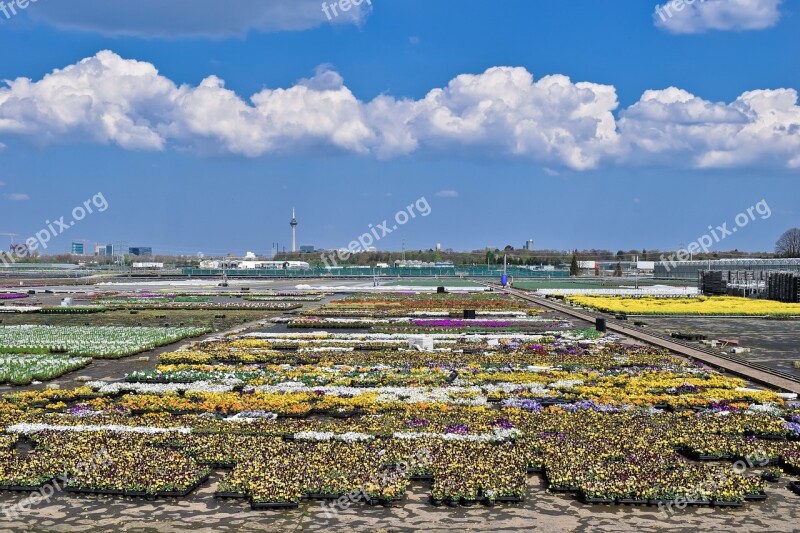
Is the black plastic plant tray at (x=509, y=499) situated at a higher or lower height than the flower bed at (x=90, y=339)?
lower

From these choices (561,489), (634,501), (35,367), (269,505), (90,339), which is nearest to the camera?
(269,505)

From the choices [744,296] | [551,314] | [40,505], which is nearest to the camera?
[40,505]

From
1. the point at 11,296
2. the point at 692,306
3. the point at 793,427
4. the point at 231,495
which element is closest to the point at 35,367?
the point at 231,495

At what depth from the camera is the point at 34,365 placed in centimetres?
2709

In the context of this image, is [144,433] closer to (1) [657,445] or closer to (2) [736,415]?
(1) [657,445]

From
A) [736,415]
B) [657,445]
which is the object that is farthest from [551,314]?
[657,445]

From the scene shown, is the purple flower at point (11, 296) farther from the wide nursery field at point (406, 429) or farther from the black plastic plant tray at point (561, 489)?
the black plastic plant tray at point (561, 489)

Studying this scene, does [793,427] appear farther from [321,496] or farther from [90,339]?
[90,339]

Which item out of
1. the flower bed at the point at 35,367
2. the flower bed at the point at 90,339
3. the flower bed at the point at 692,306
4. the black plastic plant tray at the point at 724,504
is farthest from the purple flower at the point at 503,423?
the flower bed at the point at 692,306

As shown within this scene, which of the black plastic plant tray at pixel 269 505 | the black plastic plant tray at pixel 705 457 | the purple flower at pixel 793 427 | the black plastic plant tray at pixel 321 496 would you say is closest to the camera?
the black plastic plant tray at pixel 269 505

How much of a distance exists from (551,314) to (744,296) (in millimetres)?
28016

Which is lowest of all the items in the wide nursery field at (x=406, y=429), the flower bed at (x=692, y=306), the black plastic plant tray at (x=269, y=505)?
the black plastic plant tray at (x=269, y=505)

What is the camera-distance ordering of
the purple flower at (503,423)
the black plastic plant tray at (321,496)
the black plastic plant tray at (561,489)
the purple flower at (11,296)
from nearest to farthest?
the black plastic plant tray at (321,496) → the black plastic plant tray at (561,489) → the purple flower at (503,423) → the purple flower at (11,296)

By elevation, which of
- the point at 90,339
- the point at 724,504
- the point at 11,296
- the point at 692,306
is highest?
the point at 692,306
